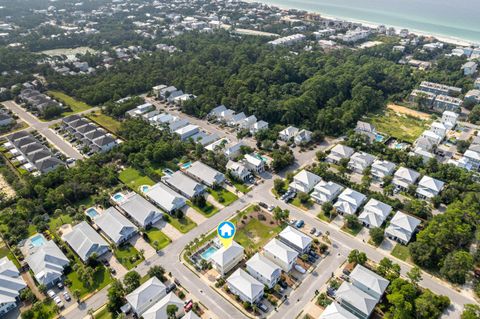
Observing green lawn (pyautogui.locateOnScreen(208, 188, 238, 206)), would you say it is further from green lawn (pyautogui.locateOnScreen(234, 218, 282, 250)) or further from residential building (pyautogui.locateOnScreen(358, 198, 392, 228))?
residential building (pyautogui.locateOnScreen(358, 198, 392, 228))

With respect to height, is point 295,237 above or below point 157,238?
above

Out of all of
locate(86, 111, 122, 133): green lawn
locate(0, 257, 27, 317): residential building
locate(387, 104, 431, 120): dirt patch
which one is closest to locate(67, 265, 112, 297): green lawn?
locate(0, 257, 27, 317): residential building

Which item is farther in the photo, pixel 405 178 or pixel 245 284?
pixel 405 178

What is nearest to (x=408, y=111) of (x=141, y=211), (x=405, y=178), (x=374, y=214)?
(x=405, y=178)

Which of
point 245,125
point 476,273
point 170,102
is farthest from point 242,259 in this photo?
point 170,102

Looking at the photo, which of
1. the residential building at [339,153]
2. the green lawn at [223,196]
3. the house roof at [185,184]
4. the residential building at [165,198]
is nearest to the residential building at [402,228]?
the residential building at [339,153]

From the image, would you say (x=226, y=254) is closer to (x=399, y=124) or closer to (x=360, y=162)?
(x=360, y=162)
